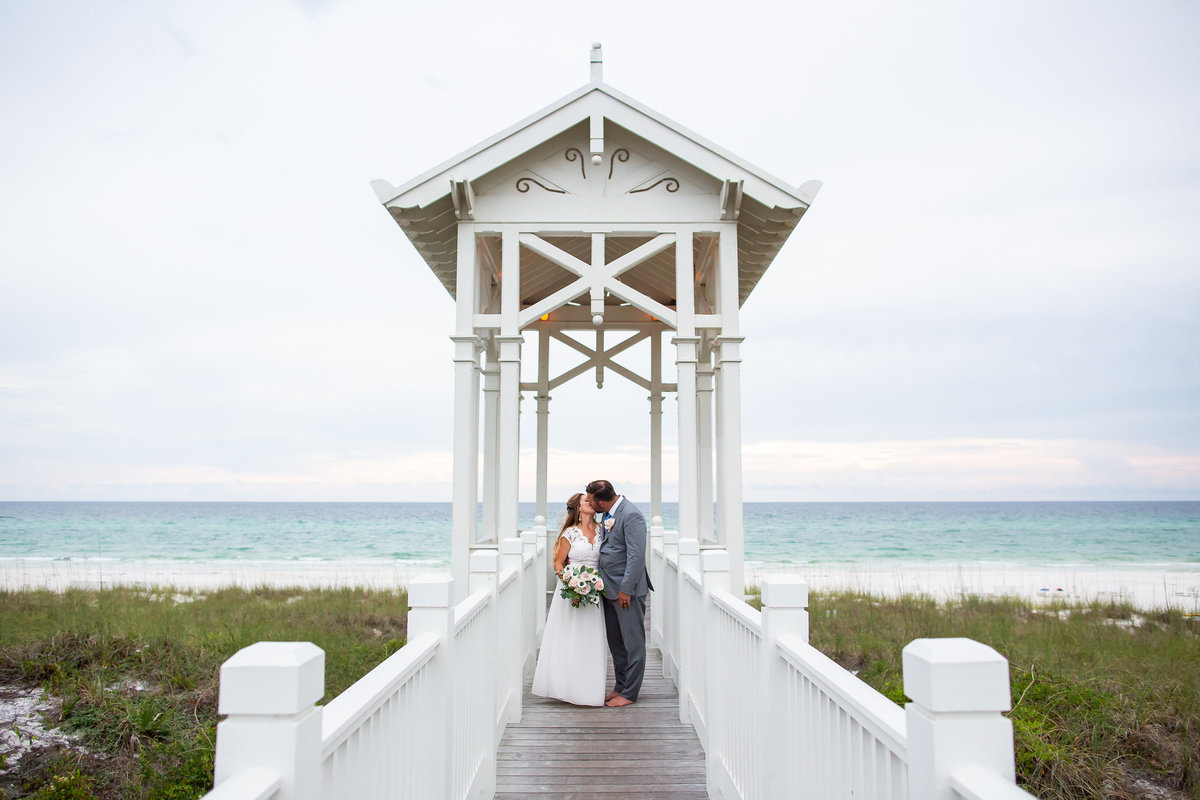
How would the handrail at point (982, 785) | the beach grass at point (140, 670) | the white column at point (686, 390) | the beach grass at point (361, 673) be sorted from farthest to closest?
the white column at point (686, 390), the beach grass at point (140, 670), the beach grass at point (361, 673), the handrail at point (982, 785)

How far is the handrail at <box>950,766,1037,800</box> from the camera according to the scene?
1338mm

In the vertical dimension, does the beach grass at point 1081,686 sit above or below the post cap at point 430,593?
below

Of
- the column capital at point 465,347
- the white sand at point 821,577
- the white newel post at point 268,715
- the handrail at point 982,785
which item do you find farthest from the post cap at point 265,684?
the white sand at point 821,577

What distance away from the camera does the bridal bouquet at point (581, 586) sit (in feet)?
19.6

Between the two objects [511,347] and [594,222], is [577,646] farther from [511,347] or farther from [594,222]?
[594,222]

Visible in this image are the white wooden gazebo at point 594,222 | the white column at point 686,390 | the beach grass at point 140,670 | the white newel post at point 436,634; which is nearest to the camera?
the white newel post at point 436,634

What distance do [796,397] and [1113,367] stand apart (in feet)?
93.9

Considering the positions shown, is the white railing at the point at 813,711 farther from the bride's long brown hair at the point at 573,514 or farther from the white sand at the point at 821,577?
the white sand at the point at 821,577

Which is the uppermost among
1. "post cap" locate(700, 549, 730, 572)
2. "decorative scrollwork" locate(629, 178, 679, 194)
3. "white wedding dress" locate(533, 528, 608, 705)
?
"decorative scrollwork" locate(629, 178, 679, 194)

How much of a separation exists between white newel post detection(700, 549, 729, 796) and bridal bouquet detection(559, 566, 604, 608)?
1.42 m

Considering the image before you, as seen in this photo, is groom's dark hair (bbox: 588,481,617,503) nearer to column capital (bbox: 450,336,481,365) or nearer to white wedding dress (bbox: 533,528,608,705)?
white wedding dress (bbox: 533,528,608,705)

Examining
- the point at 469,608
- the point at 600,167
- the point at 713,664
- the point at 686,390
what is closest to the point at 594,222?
the point at 600,167

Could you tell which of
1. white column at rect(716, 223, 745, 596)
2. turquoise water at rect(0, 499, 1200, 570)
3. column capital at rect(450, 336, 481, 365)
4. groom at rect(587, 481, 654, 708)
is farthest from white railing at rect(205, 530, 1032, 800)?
turquoise water at rect(0, 499, 1200, 570)

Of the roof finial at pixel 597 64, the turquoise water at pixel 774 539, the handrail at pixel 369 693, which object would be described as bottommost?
the turquoise water at pixel 774 539
